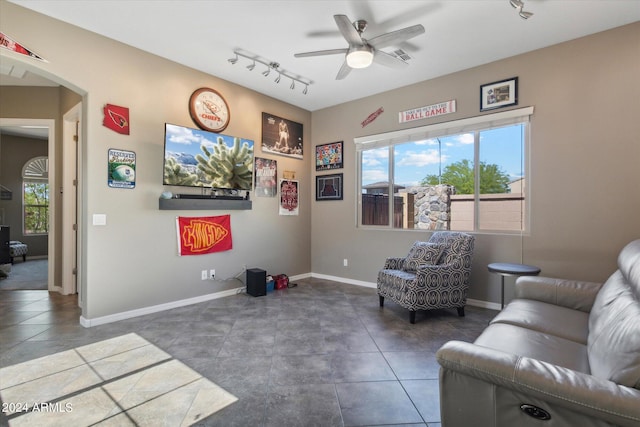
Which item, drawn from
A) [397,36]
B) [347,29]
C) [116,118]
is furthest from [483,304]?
[116,118]

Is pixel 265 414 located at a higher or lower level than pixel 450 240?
lower

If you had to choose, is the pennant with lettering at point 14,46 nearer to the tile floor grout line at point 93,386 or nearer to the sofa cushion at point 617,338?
the tile floor grout line at point 93,386

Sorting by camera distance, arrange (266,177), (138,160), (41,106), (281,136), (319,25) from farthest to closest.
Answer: (281,136) → (266,177) → (41,106) → (138,160) → (319,25)

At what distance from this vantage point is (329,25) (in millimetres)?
3064

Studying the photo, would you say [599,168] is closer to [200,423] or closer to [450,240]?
[450,240]

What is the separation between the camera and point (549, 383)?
110cm

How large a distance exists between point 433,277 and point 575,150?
2071mm

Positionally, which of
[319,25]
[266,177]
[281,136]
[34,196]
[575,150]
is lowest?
[34,196]

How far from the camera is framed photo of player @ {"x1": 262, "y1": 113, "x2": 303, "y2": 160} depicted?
4891 mm

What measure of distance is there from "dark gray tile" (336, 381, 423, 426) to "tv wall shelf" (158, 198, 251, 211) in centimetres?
275

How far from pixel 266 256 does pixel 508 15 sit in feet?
13.9

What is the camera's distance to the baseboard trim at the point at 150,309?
317cm

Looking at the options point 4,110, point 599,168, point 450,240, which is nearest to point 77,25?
point 4,110

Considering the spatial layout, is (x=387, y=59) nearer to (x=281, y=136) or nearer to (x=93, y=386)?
(x=281, y=136)
